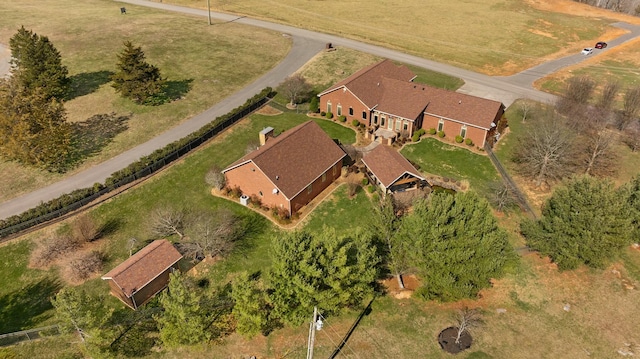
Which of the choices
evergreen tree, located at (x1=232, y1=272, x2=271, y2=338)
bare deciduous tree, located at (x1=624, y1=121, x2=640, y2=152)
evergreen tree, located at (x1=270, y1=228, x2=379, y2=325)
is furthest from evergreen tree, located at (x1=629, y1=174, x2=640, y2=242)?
evergreen tree, located at (x1=232, y1=272, x2=271, y2=338)

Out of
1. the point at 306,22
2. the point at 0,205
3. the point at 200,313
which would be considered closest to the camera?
the point at 200,313

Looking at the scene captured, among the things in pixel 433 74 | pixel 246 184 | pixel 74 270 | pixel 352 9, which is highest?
pixel 352 9

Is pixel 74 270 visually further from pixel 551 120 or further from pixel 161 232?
pixel 551 120

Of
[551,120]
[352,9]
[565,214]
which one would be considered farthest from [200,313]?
[352,9]

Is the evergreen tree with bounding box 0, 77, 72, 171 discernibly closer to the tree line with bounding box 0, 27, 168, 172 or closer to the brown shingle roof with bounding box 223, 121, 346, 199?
the tree line with bounding box 0, 27, 168, 172

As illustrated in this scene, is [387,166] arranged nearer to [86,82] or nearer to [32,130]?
[32,130]
